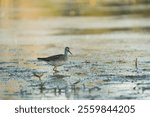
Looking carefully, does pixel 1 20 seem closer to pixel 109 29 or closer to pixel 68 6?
pixel 68 6

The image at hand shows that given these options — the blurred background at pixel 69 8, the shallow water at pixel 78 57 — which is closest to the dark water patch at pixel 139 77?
the shallow water at pixel 78 57

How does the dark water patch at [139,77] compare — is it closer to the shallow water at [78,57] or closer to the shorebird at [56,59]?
the shallow water at [78,57]

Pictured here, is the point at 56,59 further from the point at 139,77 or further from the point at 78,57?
the point at 139,77

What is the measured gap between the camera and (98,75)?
4789 millimetres

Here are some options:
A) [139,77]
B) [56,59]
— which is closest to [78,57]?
[56,59]

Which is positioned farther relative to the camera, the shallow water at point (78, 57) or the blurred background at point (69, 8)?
the blurred background at point (69, 8)

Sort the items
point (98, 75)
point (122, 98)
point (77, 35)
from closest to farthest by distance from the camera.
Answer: point (122, 98) → point (98, 75) → point (77, 35)

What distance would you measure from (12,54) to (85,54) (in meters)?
0.75

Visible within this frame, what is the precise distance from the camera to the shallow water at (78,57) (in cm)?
458

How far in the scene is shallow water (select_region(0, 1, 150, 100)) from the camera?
458cm

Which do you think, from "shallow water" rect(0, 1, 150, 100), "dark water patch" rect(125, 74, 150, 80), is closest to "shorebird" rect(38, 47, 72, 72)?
"shallow water" rect(0, 1, 150, 100)

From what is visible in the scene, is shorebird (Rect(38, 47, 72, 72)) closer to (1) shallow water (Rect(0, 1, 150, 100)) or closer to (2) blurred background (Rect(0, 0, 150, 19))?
(1) shallow water (Rect(0, 1, 150, 100))

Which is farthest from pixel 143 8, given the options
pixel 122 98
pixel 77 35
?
pixel 122 98

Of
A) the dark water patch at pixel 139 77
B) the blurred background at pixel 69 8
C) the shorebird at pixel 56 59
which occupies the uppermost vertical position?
the blurred background at pixel 69 8
